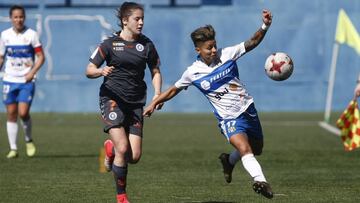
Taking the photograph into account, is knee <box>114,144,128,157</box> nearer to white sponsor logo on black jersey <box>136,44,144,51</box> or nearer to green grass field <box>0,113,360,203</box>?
green grass field <box>0,113,360,203</box>

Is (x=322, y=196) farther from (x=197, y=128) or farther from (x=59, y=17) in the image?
(x=59, y=17)

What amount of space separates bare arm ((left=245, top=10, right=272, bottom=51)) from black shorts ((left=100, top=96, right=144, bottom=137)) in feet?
4.46

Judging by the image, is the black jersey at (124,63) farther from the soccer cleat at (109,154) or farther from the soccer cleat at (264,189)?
the soccer cleat at (264,189)

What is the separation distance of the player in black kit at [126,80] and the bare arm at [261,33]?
1.05m

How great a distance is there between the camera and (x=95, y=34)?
30797 mm

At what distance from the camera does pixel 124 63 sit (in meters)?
10.8

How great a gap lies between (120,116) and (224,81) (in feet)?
3.89

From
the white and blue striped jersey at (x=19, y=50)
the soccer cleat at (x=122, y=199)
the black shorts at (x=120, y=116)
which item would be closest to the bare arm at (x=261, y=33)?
the black shorts at (x=120, y=116)

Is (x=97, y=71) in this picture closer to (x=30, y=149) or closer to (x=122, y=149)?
(x=122, y=149)

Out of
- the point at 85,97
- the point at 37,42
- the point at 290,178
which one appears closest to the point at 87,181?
the point at 290,178

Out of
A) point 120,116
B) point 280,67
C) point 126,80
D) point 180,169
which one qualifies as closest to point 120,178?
point 120,116

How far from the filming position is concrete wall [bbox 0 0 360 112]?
3058 centimetres

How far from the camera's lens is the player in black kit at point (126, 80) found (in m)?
10.6

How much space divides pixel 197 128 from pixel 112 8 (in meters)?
8.05
